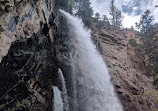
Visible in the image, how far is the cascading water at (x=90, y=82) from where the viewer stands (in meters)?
17.5

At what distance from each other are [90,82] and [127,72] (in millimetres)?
7780

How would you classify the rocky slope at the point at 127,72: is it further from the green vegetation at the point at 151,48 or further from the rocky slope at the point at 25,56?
the rocky slope at the point at 25,56

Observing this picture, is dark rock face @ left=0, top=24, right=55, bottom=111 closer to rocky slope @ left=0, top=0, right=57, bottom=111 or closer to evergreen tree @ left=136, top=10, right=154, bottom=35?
rocky slope @ left=0, top=0, right=57, bottom=111

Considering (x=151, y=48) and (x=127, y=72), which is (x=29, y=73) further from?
(x=151, y=48)

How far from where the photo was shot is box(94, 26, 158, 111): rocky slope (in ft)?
67.1

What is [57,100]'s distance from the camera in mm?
15852

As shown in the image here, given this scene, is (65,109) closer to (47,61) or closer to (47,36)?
(47,61)

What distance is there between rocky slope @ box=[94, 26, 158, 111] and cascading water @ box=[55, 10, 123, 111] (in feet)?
4.63

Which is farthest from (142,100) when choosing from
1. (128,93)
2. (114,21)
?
(114,21)

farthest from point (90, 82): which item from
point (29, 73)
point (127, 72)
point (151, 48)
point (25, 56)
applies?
point (151, 48)

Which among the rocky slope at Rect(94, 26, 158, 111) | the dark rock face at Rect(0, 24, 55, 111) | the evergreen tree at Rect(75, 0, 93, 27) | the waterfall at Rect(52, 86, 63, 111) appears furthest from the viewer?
A: the evergreen tree at Rect(75, 0, 93, 27)

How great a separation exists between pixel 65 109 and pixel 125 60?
15.0 m

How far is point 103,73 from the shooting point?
21891mm

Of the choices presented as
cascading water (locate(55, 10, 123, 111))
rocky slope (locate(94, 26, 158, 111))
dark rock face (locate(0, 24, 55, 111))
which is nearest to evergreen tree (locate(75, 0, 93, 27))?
rocky slope (locate(94, 26, 158, 111))
